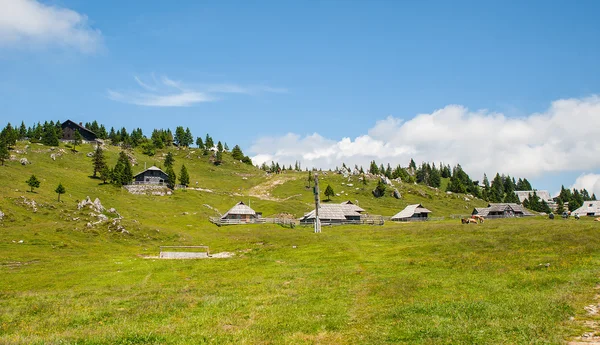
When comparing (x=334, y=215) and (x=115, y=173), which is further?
(x=115, y=173)

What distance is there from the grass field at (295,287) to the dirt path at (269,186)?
9151 cm

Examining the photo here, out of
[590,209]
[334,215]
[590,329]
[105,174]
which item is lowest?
[590,329]

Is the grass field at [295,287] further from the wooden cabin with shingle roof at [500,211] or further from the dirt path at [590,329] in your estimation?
the wooden cabin with shingle roof at [500,211]

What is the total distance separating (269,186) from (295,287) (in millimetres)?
145691

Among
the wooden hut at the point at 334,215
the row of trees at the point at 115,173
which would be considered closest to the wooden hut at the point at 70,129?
the row of trees at the point at 115,173

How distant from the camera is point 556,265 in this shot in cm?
2809

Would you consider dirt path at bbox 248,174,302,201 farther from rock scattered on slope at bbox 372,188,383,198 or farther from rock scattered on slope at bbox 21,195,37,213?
rock scattered on slope at bbox 21,195,37,213

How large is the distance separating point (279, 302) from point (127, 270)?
21.5 metres

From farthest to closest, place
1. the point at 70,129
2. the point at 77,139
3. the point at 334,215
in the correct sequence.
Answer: the point at 70,129 < the point at 77,139 < the point at 334,215

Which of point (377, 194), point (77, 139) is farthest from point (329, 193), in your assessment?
point (77, 139)

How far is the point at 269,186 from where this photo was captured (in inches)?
6791

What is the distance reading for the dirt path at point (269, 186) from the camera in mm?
156850

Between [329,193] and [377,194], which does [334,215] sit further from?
[377,194]

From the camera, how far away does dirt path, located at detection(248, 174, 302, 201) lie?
515ft
